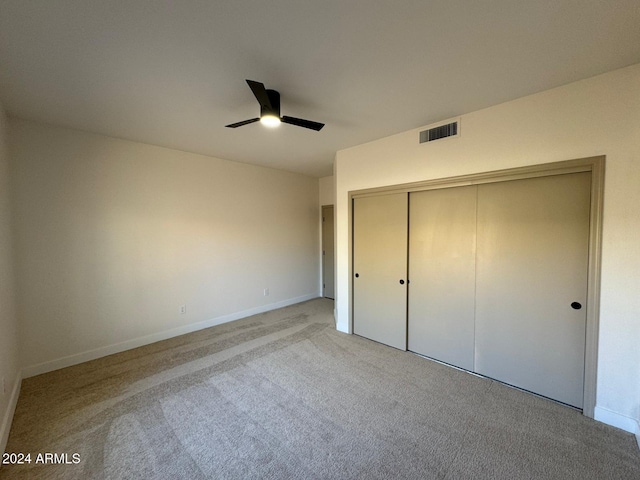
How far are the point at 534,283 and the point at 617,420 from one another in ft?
3.69

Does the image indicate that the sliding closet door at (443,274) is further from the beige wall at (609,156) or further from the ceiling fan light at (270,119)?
the ceiling fan light at (270,119)

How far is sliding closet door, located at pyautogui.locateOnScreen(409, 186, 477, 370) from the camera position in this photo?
2775mm

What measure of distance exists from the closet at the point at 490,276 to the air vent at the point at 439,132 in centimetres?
59

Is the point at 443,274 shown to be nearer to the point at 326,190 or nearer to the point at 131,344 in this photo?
the point at 326,190

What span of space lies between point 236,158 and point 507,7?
12.4ft

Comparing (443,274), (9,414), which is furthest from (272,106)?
(9,414)

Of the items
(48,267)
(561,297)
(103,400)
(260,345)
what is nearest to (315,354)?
(260,345)

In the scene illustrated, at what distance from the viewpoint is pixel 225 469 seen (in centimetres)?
167

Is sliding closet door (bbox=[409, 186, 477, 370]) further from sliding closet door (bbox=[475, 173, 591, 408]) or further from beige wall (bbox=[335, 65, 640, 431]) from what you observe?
beige wall (bbox=[335, 65, 640, 431])

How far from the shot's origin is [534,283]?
7.81 ft

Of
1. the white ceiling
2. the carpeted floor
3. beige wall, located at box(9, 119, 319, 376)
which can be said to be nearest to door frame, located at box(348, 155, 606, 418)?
the carpeted floor

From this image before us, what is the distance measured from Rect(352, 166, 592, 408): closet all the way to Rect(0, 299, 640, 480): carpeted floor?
0.28 metres

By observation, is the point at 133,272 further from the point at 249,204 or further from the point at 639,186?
the point at 639,186

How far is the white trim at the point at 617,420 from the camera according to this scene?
1.93 metres
